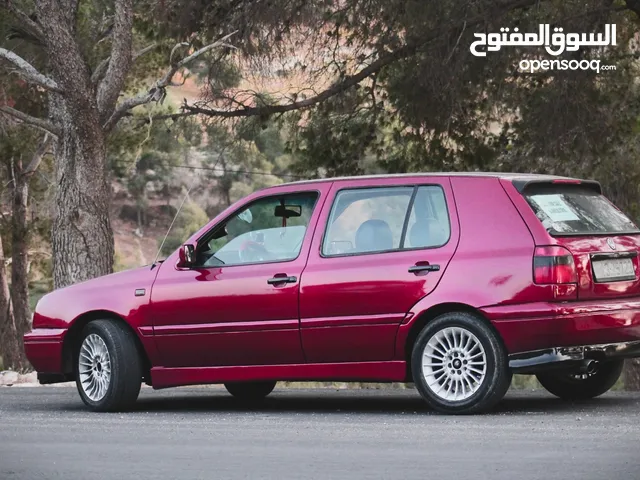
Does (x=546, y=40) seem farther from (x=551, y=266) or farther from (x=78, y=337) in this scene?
(x=551, y=266)

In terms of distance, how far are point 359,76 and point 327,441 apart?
14012 millimetres

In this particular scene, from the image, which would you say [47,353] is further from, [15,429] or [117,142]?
[117,142]

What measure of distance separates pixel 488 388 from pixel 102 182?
34.1 feet

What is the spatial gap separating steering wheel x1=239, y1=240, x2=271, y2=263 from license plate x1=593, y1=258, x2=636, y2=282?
7.68 ft

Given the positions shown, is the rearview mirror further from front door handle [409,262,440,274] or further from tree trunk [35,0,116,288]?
tree trunk [35,0,116,288]

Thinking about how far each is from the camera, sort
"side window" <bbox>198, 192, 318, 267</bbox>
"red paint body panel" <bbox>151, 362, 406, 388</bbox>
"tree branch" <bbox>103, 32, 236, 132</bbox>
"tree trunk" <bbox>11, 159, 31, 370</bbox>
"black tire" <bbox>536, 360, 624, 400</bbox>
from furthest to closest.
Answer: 1. "tree trunk" <bbox>11, 159, 31, 370</bbox>
2. "tree branch" <bbox>103, 32, 236, 132</bbox>
3. "black tire" <bbox>536, 360, 624, 400</bbox>
4. "side window" <bbox>198, 192, 318, 267</bbox>
5. "red paint body panel" <bbox>151, 362, 406, 388</bbox>

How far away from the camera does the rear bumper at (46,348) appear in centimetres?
1107

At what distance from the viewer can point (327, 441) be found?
815 centimetres

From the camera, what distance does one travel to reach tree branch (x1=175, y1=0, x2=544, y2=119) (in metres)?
19.3

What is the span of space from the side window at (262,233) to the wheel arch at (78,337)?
0.82m

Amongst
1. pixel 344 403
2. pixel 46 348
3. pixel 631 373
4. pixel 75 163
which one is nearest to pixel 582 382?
pixel 344 403

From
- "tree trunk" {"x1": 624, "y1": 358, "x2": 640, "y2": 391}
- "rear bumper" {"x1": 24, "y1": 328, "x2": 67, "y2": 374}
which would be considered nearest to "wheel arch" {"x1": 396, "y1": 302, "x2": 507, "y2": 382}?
"rear bumper" {"x1": 24, "y1": 328, "x2": 67, "y2": 374}

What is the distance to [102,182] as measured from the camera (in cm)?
1873

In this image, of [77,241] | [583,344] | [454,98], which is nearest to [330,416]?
[583,344]
